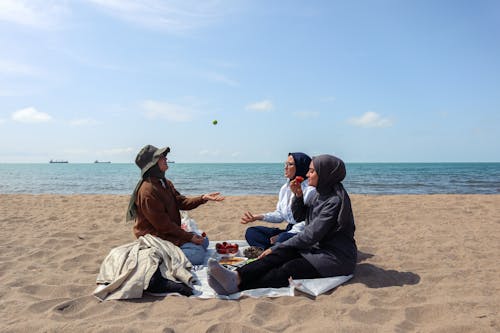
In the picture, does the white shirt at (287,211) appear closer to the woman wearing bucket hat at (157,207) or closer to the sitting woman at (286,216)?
the sitting woman at (286,216)

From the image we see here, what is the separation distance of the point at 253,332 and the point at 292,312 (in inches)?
21.8

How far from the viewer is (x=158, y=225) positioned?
4.57 meters

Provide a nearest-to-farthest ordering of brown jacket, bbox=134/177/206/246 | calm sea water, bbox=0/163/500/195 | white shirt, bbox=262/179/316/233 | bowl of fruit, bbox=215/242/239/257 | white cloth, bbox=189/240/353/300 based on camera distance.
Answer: white cloth, bbox=189/240/353/300
brown jacket, bbox=134/177/206/246
white shirt, bbox=262/179/316/233
bowl of fruit, bbox=215/242/239/257
calm sea water, bbox=0/163/500/195

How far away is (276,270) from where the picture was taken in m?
3.96

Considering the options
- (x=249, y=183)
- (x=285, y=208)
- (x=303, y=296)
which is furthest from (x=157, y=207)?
(x=249, y=183)

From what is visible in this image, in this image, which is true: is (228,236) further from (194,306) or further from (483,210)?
(483,210)

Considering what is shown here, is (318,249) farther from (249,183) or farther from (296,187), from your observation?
(249,183)

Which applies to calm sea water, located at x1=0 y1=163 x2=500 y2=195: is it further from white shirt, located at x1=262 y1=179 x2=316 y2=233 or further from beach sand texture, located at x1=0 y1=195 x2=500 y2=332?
white shirt, located at x1=262 y1=179 x2=316 y2=233

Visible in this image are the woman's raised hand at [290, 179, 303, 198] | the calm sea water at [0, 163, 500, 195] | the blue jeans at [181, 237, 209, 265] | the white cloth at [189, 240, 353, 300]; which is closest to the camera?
the white cloth at [189, 240, 353, 300]

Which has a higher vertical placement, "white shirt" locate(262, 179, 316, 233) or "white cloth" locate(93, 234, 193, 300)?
"white shirt" locate(262, 179, 316, 233)

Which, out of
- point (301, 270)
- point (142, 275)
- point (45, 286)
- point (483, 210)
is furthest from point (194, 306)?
point (483, 210)

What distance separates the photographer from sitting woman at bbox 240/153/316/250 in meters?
4.84

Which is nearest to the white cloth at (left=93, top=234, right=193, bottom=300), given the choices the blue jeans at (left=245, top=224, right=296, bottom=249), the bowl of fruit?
the bowl of fruit

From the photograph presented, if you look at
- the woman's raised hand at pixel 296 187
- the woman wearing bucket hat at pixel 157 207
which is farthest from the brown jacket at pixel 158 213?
the woman's raised hand at pixel 296 187
